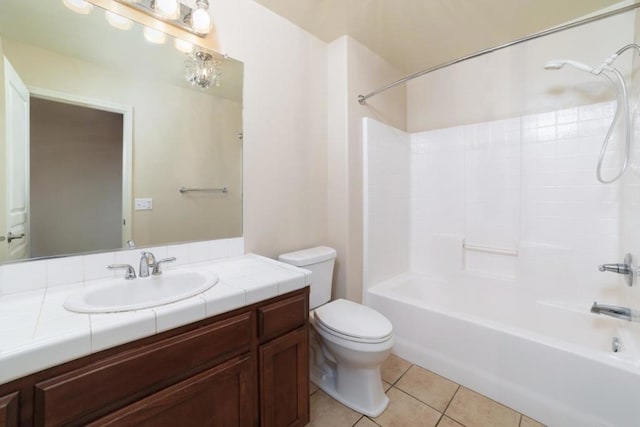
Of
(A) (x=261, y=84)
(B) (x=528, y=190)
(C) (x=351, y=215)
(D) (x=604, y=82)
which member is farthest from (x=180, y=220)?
(D) (x=604, y=82)

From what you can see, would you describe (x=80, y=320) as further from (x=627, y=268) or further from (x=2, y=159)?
(x=627, y=268)

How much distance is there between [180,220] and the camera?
1427mm

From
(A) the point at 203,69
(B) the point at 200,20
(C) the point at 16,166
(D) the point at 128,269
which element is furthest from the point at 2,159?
(B) the point at 200,20

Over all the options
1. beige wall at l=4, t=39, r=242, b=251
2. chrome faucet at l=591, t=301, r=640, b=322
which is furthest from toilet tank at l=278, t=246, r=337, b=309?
chrome faucet at l=591, t=301, r=640, b=322

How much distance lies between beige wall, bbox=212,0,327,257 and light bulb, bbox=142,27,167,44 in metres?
0.30

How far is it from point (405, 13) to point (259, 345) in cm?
216

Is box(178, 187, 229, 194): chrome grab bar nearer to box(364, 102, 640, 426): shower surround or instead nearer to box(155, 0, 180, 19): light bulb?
box(155, 0, 180, 19): light bulb

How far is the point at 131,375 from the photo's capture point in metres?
0.78

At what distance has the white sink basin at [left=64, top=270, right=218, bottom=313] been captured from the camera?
883 mm

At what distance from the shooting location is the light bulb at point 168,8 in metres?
1.29

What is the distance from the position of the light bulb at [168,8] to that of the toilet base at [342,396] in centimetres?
219

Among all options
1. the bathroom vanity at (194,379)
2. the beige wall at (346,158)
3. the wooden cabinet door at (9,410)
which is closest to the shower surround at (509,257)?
the beige wall at (346,158)

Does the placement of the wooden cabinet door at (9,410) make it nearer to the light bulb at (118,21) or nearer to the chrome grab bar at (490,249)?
the light bulb at (118,21)

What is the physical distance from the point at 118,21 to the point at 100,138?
0.55 meters
